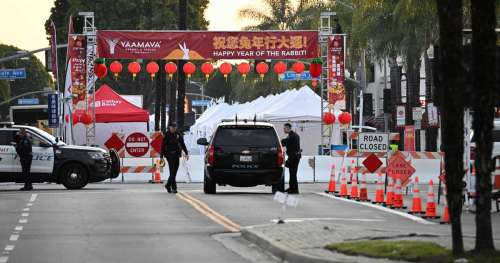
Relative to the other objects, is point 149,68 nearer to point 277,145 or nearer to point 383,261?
point 277,145

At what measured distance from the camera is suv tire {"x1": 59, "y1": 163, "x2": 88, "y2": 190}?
36.1m

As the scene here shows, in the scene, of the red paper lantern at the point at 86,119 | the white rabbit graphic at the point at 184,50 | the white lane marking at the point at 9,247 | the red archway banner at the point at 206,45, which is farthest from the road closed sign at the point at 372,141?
the white lane marking at the point at 9,247

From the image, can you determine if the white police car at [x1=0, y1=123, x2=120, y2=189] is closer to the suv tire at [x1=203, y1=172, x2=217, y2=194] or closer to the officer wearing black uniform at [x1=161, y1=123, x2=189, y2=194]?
the officer wearing black uniform at [x1=161, y1=123, x2=189, y2=194]

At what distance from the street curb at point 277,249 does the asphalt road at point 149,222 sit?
180mm

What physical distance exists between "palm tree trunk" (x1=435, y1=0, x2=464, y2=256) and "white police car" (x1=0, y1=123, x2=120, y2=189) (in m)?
22.5

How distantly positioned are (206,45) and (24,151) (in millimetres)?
13897

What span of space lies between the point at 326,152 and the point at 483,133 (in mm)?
33744

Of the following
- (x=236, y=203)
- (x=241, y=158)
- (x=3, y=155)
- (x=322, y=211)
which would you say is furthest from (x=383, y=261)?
(x=3, y=155)

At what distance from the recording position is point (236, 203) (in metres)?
27.5

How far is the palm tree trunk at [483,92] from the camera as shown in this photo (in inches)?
563

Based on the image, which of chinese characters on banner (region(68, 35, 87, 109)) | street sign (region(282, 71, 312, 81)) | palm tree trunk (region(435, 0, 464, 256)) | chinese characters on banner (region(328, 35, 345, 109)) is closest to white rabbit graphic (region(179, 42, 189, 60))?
chinese characters on banner (region(68, 35, 87, 109))

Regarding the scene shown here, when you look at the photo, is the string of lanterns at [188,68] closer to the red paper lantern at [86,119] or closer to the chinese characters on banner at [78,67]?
the chinese characters on banner at [78,67]

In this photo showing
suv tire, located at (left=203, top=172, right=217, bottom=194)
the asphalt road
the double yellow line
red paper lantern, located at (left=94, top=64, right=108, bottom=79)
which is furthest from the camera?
red paper lantern, located at (left=94, top=64, right=108, bottom=79)

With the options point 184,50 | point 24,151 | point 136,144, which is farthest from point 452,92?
point 184,50
